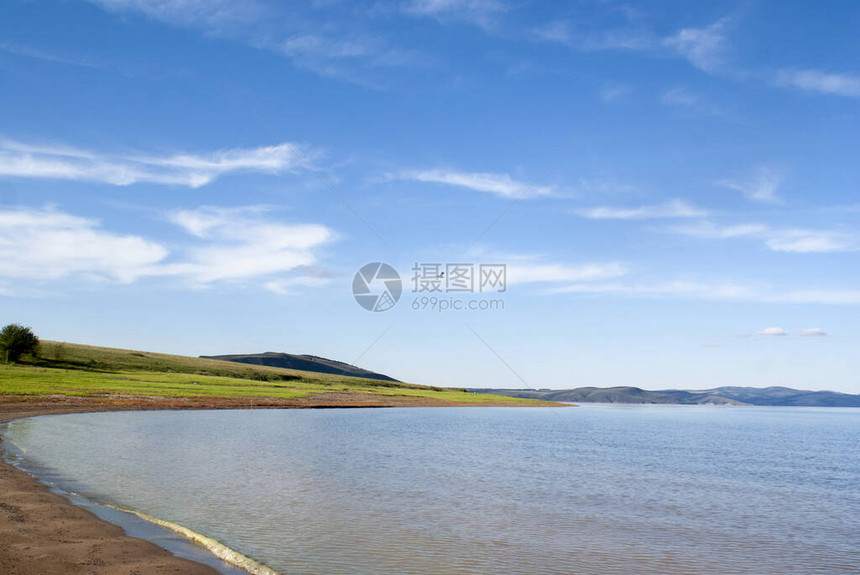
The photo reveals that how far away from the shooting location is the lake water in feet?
53.9

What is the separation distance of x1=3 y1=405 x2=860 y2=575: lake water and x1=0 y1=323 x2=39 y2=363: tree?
303ft

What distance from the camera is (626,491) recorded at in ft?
94.2

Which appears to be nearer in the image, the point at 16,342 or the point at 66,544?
the point at 66,544

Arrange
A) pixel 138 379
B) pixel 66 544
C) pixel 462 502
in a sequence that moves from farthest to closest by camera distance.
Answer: pixel 138 379, pixel 462 502, pixel 66 544

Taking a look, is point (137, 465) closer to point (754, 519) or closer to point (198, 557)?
point (198, 557)

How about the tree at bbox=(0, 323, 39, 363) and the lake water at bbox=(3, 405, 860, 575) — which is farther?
the tree at bbox=(0, 323, 39, 363)

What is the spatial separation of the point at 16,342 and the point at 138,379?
112 ft

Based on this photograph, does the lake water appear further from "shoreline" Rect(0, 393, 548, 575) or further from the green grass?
the green grass

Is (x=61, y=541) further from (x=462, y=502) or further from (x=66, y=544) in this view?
(x=462, y=502)

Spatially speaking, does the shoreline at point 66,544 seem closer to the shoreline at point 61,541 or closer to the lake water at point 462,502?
the shoreline at point 61,541

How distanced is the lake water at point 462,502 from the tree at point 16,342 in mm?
92359

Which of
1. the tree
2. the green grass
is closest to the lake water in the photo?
the green grass

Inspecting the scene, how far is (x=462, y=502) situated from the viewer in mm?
23750

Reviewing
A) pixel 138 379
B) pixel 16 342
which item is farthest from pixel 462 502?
pixel 16 342
